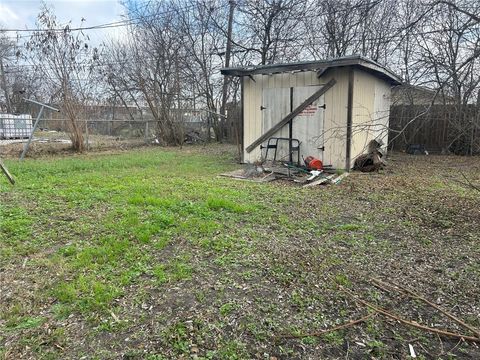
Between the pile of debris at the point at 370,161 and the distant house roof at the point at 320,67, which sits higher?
the distant house roof at the point at 320,67

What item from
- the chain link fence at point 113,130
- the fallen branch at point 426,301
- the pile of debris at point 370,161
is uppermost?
the chain link fence at point 113,130

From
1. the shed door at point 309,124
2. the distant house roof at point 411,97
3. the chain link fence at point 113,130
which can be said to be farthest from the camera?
the chain link fence at point 113,130

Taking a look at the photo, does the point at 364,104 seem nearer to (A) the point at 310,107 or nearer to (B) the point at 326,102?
(B) the point at 326,102

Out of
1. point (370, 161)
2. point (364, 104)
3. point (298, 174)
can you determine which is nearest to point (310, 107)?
point (364, 104)

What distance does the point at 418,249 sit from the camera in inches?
127

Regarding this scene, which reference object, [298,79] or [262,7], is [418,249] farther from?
[262,7]

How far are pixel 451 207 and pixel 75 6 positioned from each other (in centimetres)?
1248

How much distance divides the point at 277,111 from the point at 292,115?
0.43 meters

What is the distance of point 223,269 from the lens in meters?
2.81

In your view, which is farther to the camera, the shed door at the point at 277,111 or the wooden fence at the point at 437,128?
the wooden fence at the point at 437,128

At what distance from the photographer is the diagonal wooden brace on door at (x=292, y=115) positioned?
737cm

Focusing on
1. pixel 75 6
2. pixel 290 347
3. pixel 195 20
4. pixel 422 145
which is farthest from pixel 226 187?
pixel 195 20

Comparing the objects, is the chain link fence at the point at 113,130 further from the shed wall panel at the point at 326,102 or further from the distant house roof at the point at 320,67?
the distant house roof at the point at 320,67

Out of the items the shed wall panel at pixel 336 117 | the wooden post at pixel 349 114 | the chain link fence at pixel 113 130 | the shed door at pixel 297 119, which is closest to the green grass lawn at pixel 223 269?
the wooden post at pixel 349 114
